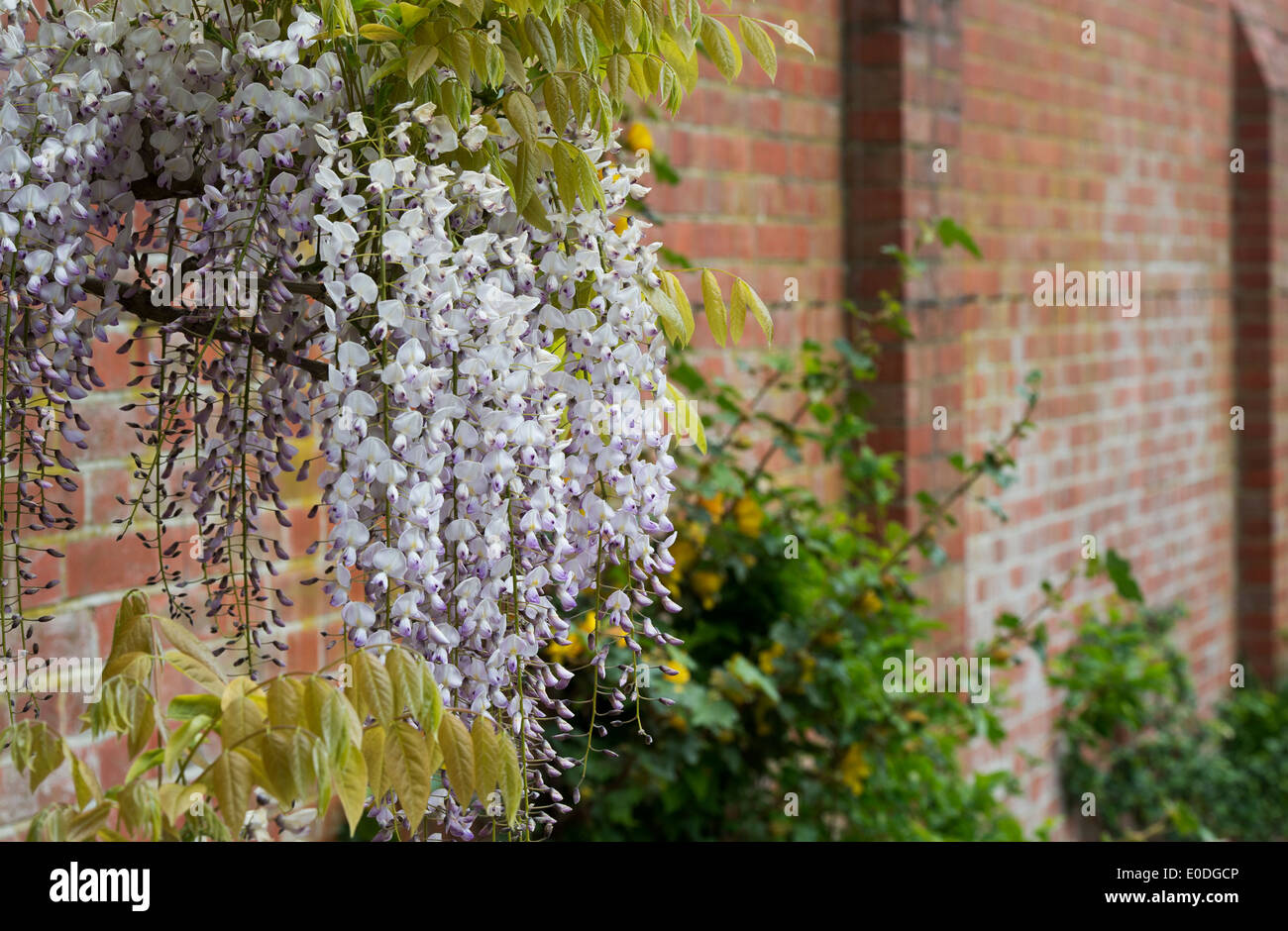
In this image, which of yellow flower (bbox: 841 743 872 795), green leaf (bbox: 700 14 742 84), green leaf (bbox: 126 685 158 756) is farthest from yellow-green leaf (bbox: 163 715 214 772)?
yellow flower (bbox: 841 743 872 795)

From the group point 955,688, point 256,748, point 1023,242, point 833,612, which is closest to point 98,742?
point 256,748

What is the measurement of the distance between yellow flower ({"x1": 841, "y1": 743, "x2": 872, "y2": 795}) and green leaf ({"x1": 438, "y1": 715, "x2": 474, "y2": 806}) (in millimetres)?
1814

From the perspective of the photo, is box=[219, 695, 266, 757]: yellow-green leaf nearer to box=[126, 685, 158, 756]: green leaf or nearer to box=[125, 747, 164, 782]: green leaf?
box=[126, 685, 158, 756]: green leaf

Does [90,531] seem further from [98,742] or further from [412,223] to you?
[412,223]

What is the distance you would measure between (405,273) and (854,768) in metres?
1.91

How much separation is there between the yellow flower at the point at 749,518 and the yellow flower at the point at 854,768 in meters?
0.48

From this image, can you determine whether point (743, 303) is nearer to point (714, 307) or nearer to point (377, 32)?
point (714, 307)

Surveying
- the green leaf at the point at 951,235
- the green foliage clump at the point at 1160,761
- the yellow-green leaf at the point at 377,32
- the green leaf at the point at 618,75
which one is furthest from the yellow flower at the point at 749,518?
the green foliage clump at the point at 1160,761

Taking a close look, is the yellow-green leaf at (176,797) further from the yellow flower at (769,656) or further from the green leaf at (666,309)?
the yellow flower at (769,656)

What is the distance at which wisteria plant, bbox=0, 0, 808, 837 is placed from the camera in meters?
0.99

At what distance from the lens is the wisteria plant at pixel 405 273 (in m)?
0.99

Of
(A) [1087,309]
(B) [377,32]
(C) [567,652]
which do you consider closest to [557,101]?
(B) [377,32]

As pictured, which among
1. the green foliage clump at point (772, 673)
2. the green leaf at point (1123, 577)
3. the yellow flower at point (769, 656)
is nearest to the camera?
the green foliage clump at point (772, 673)

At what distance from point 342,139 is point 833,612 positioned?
5.76 ft
